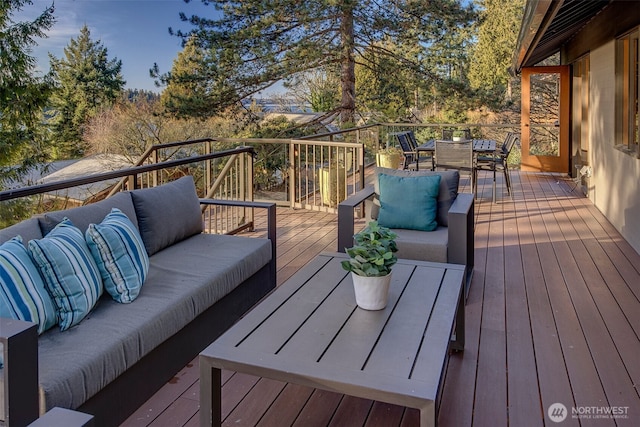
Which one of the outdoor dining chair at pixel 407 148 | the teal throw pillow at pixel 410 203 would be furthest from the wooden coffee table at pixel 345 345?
the outdoor dining chair at pixel 407 148

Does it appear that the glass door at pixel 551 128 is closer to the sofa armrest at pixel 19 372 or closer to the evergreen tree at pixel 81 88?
the sofa armrest at pixel 19 372

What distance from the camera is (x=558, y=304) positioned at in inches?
131

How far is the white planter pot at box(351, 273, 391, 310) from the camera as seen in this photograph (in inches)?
82.3

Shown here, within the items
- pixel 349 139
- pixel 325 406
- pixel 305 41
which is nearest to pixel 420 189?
pixel 325 406

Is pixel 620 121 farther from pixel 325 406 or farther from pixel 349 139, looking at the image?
pixel 349 139

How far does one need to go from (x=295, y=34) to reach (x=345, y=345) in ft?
34.1

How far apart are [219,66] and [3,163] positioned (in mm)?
6525

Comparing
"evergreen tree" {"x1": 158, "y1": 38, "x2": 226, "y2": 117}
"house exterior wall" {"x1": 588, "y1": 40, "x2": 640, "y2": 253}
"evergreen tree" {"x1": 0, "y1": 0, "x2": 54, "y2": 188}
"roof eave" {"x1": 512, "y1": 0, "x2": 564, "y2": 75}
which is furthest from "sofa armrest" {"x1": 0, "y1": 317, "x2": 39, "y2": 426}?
"evergreen tree" {"x1": 0, "y1": 0, "x2": 54, "y2": 188}

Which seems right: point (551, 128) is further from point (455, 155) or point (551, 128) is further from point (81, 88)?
point (81, 88)

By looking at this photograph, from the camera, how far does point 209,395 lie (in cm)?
183

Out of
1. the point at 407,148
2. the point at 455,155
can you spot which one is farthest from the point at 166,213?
the point at 407,148

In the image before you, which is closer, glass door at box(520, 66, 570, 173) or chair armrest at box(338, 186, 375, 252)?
chair armrest at box(338, 186, 375, 252)

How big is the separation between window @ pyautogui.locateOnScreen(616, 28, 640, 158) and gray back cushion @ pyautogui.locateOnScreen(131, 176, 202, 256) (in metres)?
3.86

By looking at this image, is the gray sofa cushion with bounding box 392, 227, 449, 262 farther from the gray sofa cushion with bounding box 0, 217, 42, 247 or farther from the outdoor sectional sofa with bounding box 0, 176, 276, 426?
the gray sofa cushion with bounding box 0, 217, 42, 247
